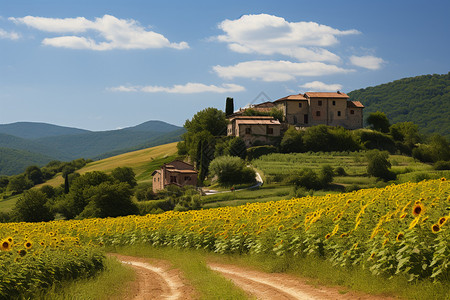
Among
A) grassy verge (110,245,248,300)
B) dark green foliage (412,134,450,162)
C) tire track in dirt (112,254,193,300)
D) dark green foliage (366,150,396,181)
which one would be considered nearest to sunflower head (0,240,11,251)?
tire track in dirt (112,254,193,300)

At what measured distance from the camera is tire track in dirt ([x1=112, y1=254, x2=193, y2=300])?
41.7 feet

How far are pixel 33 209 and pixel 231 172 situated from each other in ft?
104

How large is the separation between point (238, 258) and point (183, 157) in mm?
98270

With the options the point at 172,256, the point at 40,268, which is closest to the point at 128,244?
the point at 172,256

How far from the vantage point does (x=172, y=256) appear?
64.7ft

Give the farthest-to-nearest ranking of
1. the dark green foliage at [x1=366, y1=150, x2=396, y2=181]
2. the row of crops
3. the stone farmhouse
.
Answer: the stone farmhouse
the dark green foliage at [x1=366, y1=150, x2=396, y2=181]
the row of crops

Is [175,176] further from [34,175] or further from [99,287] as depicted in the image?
[34,175]

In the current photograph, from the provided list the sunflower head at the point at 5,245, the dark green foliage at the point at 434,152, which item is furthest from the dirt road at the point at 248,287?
the dark green foliage at the point at 434,152

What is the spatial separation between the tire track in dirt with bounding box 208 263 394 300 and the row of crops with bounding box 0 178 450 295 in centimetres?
85

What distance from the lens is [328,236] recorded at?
13898 millimetres

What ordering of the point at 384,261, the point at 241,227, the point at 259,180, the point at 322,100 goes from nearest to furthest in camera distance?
1. the point at 384,261
2. the point at 241,227
3. the point at 259,180
4. the point at 322,100

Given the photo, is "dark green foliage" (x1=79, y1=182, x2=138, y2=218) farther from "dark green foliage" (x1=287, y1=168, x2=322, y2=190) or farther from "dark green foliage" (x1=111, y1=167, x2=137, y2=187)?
"dark green foliage" (x1=111, y1=167, x2=137, y2=187)

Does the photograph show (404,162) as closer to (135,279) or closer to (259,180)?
(259,180)

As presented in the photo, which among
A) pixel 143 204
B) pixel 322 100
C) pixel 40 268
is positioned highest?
pixel 322 100
